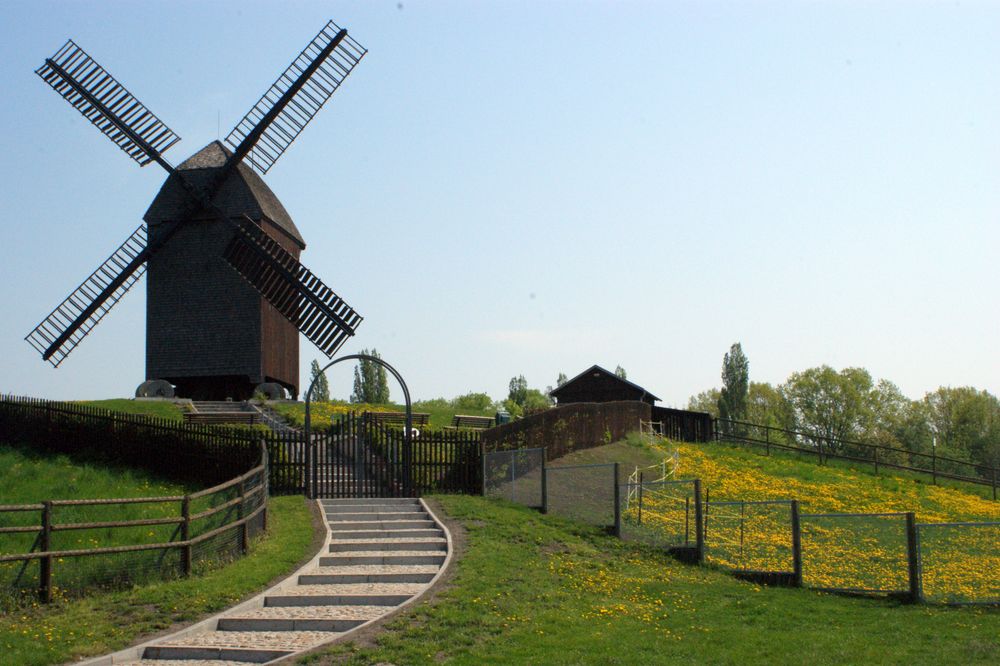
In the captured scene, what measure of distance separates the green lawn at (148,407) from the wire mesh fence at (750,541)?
18.8 m

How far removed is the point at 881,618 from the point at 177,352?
3052 centimetres

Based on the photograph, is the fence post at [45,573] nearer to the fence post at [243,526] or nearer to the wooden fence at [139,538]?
the wooden fence at [139,538]

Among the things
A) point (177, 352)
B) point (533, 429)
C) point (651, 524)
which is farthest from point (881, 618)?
point (177, 352)

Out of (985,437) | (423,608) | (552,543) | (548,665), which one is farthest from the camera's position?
(985,437)

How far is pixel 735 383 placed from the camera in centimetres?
9794

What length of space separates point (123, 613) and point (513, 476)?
12.1 metres

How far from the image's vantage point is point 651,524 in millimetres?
22516

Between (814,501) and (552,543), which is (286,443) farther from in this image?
(814,501)

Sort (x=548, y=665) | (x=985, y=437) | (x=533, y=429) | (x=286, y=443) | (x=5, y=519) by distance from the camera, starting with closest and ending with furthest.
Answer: (x=548, y=665)
(x=5, y=519)
(x=286, y=443)
(x=533, y=429)
(x=985, y=437)

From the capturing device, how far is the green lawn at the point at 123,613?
40.9 feet

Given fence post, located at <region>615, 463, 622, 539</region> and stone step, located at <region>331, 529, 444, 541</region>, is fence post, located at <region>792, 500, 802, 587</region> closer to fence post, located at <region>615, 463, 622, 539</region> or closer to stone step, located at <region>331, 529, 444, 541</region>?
fence post, located at <region>615, 463, 622, 539</region>

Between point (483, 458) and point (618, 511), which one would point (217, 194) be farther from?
point (618, 511)

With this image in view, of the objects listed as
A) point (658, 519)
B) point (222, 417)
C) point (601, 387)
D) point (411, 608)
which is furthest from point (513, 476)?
point (601, 387)

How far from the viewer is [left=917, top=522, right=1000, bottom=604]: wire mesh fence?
17.0m
